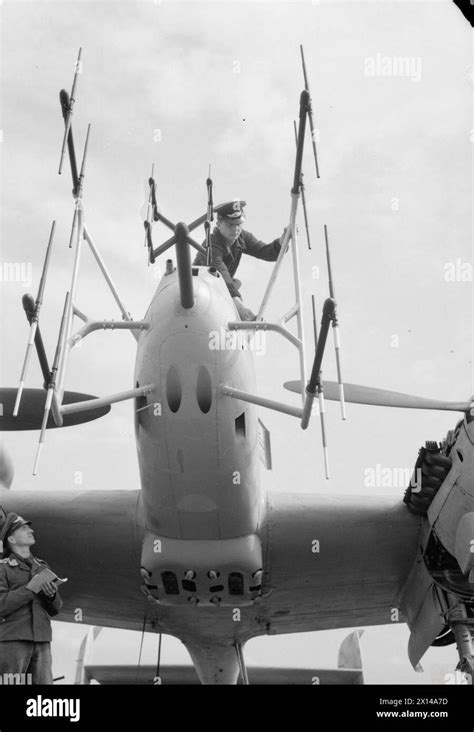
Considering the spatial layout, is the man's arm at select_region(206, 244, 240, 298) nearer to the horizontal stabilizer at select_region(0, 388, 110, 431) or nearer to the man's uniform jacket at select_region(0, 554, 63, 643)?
the horizontal stabilizer at select_region(0, 388, 110, 431)

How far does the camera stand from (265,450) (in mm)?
9422

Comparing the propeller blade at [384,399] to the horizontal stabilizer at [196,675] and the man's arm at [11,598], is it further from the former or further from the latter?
the horizontal stabilizer at [196,675]

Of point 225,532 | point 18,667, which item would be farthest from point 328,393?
point 18,667

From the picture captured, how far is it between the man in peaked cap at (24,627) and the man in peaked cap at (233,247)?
3667 mm

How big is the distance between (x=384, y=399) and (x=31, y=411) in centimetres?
463

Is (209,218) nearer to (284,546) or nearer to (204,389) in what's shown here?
(204,389)

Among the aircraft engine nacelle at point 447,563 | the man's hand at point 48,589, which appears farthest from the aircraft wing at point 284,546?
the man's hand at point 48,589

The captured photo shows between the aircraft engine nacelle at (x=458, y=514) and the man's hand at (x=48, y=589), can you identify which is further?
the aircraft engine nacelle at (x=458, y=514)

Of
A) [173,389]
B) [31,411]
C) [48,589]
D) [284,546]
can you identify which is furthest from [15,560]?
[284,546]

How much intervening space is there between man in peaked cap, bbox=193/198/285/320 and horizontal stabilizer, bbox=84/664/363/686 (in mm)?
7808

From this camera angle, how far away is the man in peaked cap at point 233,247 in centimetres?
911

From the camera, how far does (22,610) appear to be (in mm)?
7512

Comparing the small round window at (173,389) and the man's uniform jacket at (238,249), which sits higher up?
the man's uniform jacket at (238,249)
